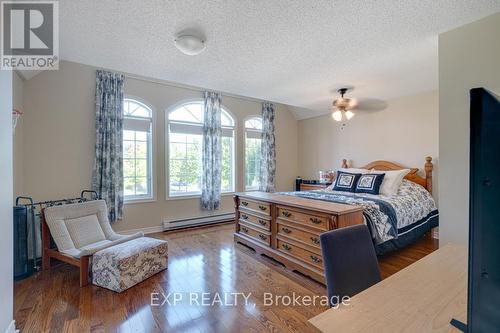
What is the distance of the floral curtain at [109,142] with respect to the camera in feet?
12.1

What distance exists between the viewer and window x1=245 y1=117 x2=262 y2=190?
558 cm

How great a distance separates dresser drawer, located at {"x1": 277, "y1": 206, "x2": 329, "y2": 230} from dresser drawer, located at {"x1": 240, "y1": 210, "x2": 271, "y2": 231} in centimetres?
25

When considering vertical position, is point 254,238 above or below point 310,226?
below

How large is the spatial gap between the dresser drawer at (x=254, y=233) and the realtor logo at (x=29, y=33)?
2907 mm

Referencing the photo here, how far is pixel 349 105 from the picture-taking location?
159 inches

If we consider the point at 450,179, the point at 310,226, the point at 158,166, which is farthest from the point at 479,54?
the point at 158,166

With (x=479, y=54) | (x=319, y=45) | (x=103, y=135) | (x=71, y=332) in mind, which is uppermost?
(x=319, y=45)

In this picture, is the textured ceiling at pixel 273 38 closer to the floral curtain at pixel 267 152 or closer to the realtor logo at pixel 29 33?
the realtor logo at pixel 29 33

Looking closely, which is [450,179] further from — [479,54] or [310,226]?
[310,226]

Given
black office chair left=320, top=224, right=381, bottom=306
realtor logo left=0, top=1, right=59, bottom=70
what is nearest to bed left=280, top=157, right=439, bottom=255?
black office chair left=320, top=224, right=381, bottom=306

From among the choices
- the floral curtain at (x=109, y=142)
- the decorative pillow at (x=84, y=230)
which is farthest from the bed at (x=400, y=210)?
the floral curtain at (x=109, y=142)

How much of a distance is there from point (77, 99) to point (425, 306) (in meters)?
4.51

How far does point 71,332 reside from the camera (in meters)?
1.76

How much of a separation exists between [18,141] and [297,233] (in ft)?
12.0
